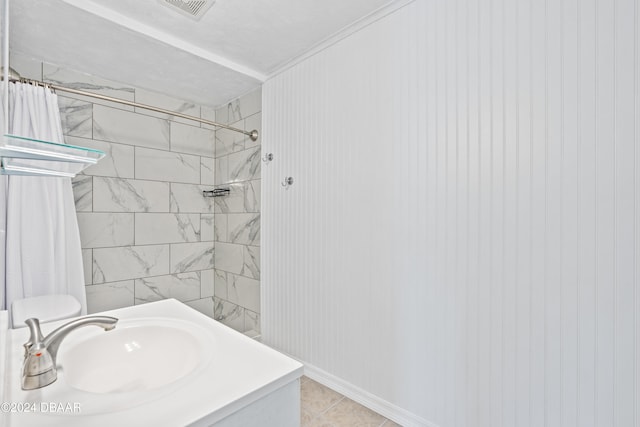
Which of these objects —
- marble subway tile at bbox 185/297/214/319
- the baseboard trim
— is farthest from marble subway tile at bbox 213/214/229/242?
the baseboard trim

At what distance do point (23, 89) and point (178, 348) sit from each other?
1.95m

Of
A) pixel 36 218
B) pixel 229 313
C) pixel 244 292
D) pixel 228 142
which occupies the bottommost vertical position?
pixel 229 313

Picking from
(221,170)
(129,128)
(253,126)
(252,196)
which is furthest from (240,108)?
(129,128)

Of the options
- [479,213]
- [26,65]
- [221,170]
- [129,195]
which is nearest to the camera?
[479,213]

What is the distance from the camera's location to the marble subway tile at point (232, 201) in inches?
108

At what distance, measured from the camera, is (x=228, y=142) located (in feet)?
9.49

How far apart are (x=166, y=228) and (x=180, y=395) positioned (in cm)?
228

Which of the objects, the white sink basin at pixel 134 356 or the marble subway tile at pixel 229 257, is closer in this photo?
the white sink basin at pixel 134 356

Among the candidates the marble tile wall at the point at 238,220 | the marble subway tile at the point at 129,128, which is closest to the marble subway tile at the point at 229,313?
the marble tile wall at the point at 238,220

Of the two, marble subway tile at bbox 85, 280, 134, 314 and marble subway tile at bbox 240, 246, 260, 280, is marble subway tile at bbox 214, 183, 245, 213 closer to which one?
marble subway tile at bbox 240, 246, 260, 280

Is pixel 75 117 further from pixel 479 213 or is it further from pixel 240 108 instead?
pixel 479 213

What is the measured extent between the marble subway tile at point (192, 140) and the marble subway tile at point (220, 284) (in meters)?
1.16

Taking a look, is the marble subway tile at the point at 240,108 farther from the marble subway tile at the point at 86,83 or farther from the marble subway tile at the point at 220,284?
the marble subway tile at the point at 220,284

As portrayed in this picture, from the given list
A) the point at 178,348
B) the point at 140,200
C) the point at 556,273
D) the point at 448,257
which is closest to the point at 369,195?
the point at 448,257
